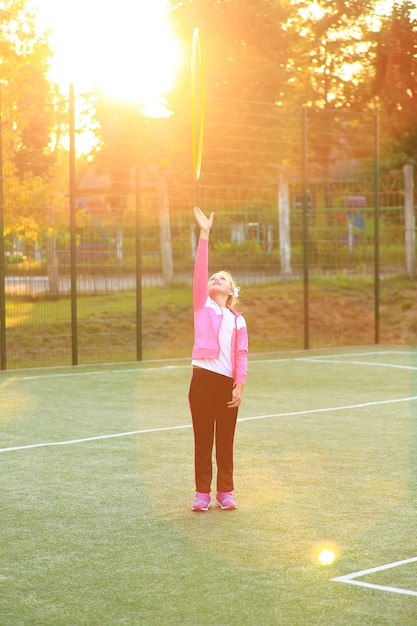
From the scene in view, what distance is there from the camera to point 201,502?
6891 mm

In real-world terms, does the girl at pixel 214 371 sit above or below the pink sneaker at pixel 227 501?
above

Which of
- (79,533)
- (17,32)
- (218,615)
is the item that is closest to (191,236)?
(17,32)

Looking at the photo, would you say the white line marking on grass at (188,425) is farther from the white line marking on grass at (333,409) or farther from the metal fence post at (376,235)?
the metal fence post at (376,235)

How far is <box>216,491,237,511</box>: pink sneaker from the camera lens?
6.91 metres

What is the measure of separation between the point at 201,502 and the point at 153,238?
10.9m

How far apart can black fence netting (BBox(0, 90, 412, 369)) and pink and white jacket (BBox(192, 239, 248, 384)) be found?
9.12m

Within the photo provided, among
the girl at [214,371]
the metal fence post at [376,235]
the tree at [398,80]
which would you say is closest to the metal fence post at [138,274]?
the metal fence post at [376,235]

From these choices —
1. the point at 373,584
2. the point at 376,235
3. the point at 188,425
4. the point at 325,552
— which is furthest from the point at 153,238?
the point at 373,584

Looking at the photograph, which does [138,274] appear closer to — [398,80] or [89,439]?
[89,439]

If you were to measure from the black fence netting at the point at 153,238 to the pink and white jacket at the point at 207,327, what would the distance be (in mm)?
9115

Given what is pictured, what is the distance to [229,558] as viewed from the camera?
5719mm

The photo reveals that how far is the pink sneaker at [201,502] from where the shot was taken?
688cm

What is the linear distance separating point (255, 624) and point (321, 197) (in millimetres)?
18819

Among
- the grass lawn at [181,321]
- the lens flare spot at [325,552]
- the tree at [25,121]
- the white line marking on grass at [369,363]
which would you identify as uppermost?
the tree at [25,121]
